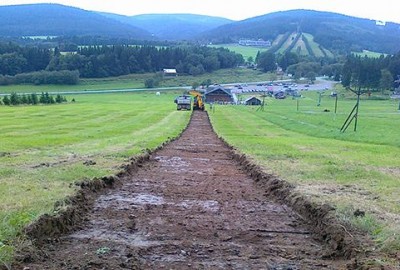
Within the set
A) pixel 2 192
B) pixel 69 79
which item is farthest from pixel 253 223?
pixel 69 79

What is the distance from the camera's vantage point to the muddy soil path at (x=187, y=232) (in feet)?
25.1

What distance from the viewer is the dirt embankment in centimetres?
766

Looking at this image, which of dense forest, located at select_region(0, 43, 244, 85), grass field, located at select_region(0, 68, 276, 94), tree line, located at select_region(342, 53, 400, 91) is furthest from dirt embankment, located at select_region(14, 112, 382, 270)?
dense forest, located at select_region(0, 43, 244, 85)

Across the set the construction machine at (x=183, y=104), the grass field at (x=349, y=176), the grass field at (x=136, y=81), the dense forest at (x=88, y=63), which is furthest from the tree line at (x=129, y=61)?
the grass field at (x=349, y=176)

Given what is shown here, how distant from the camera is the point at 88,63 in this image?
166 meters

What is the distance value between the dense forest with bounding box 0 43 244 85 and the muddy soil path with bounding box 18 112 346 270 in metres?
145

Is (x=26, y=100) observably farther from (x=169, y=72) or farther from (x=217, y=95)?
(x=169, y=72)

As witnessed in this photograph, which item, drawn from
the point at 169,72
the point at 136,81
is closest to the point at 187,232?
the point at 136,81

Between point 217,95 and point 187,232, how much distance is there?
11369 cm

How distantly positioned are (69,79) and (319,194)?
489 feet

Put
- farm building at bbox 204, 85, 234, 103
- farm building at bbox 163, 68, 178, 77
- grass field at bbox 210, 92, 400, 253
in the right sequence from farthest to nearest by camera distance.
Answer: farm building at bbox 163, 68, 178, 77 → farm building at bbox 204, 85, 234, 103 → grass field at bbox 210, 92, 400, 253

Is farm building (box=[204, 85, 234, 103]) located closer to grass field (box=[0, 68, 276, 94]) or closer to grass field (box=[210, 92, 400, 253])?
grass field (box=[0, 68, 276, 94])

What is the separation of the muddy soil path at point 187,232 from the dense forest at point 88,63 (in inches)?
5692

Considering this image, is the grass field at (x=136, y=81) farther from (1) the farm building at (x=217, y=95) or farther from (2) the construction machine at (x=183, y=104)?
(2) the construction machine at (x=183, y=104)
